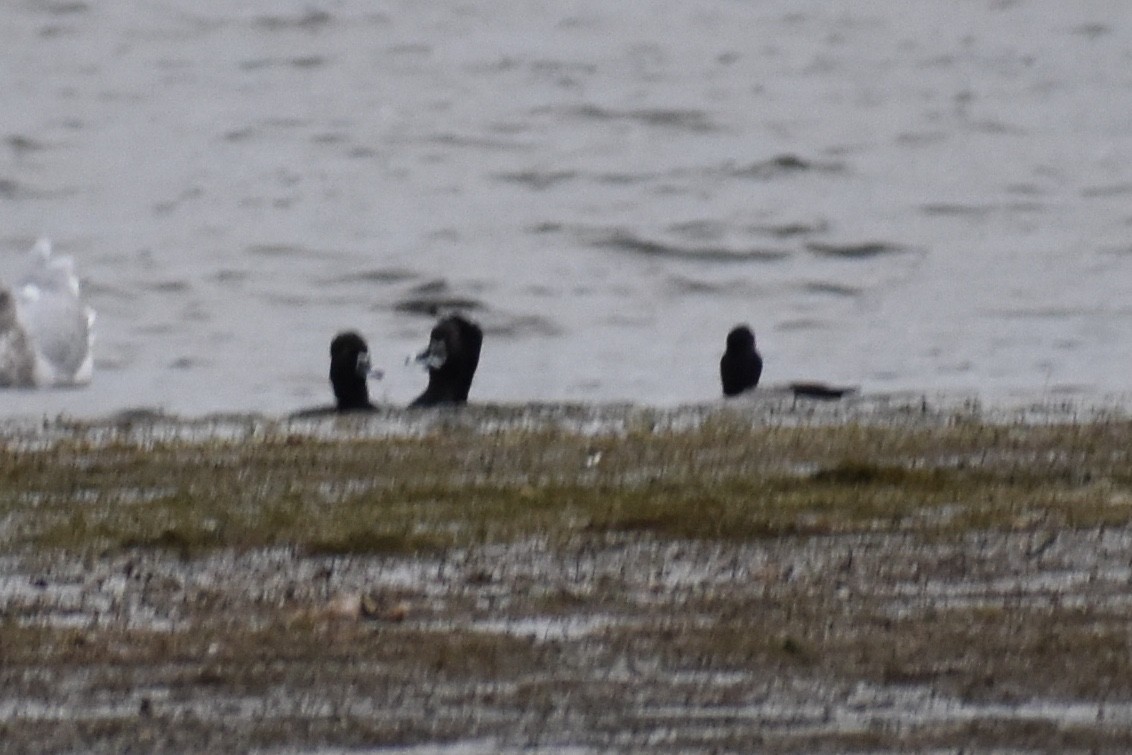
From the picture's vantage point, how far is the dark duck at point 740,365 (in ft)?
54.0

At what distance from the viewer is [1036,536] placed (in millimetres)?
8078

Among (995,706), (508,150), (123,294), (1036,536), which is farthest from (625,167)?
(995,706)

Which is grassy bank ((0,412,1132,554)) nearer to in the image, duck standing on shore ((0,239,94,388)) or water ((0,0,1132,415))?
water ((0,0,1132,415))

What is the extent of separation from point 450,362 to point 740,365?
5.66 ft

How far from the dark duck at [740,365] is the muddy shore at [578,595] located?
15.5 feet

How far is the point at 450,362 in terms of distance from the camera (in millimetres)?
A: 15922

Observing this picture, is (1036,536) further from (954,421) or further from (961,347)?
(961,347)

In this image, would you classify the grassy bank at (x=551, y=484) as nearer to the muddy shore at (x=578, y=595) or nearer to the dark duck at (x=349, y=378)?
the muddy shore at (x=578, y=595)

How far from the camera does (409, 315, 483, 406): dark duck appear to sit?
15.6m

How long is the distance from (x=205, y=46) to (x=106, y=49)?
5.39 feet

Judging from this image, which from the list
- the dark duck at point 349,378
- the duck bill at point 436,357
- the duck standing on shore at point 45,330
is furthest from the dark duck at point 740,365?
the duck standing on shore at point 45,330

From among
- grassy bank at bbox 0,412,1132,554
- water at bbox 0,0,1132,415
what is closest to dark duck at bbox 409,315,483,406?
water at bbox 0,0,1132,415

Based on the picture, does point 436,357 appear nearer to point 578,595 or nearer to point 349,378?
point 349,378

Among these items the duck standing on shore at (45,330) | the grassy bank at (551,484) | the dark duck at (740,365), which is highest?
the grassy bank at (551,484)
